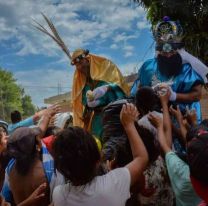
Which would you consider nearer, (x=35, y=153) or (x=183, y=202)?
(x=183, y=202)

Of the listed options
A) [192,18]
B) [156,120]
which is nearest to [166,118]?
[156,120]

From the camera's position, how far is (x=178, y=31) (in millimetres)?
3389

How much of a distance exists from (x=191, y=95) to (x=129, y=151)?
0.97 m

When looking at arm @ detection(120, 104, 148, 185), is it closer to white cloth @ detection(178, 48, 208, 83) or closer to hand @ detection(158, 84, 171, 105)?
hand @ detection(158, 84, 171, 105)

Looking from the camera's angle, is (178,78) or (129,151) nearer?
(129,151)

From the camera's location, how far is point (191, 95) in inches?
125

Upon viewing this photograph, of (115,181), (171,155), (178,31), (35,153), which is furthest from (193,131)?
(178,31)

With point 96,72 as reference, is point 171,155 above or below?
below

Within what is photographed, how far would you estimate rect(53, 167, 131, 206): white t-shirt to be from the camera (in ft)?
6.70

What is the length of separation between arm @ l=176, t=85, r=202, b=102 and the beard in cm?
20

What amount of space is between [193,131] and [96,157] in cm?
57

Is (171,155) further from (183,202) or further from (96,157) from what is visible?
(96,157)

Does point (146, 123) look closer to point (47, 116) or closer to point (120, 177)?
point (120, 177)

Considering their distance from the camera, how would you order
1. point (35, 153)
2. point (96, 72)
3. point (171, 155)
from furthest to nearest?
1. point (96, 72)
2. point (35, 153)
3. point (171, 155)
